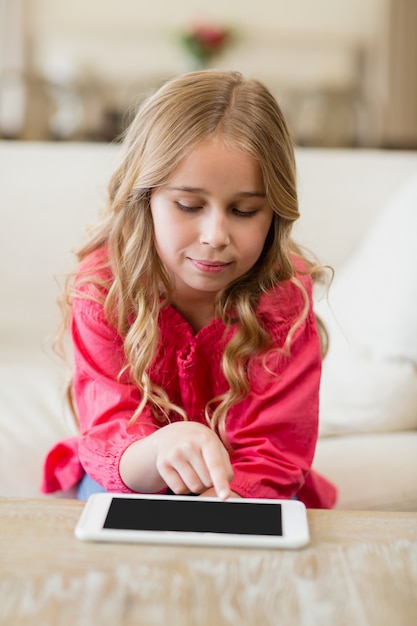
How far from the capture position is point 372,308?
158cm

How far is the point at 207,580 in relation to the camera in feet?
2.24

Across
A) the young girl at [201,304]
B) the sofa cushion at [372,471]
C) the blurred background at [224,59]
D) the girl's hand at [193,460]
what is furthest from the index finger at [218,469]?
the blurred background at [224,59]

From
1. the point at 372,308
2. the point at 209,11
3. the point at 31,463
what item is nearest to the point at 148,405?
the point at 31,463

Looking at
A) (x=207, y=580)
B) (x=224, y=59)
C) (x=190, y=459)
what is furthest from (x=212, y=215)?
(x=224, y=59)

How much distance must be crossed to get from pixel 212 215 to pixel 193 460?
31cm

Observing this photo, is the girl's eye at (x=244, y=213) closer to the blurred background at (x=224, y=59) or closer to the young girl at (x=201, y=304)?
the young girl at (x=201, y=304)

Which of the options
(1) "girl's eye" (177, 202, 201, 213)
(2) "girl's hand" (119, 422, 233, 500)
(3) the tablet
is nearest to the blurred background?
(1) "girl's eye" (177, 202, 201, 213)

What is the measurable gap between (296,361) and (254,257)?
0.18 m

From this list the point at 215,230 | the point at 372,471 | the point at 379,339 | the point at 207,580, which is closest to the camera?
the point at 207,580

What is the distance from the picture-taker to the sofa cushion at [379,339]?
4.80 feet

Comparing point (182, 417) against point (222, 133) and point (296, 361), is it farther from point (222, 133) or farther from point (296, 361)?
point (222, 133)

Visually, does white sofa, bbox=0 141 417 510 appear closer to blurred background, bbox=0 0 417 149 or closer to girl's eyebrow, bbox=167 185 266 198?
girl's eyebrow, bbox=167 185 266 198

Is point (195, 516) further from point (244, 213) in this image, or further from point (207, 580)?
point (244, 213)

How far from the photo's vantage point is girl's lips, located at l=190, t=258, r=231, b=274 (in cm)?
103
